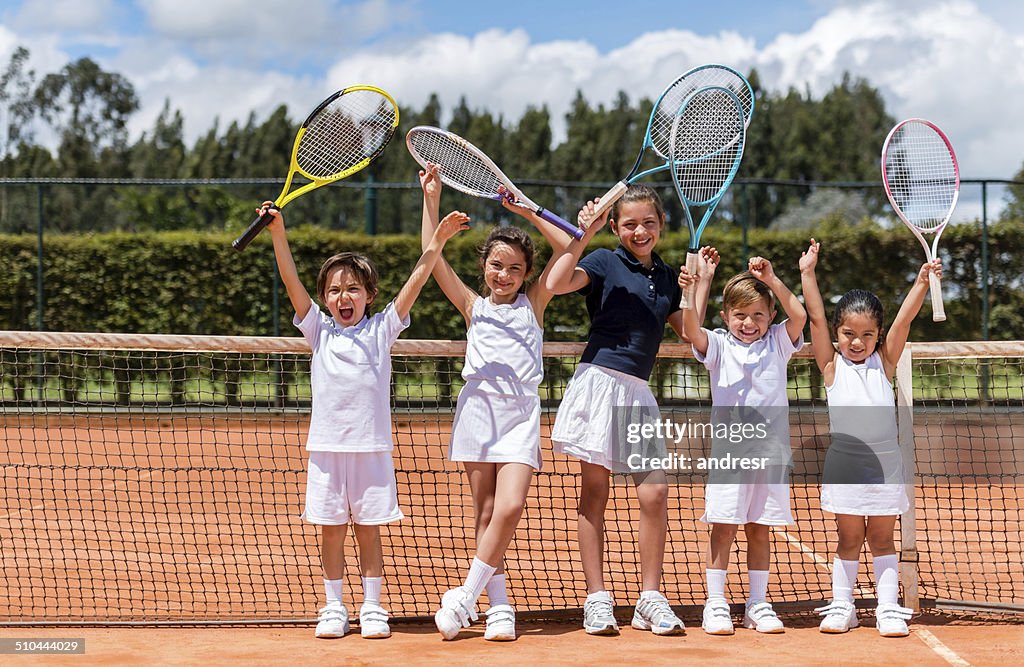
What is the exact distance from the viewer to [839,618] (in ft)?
13.6

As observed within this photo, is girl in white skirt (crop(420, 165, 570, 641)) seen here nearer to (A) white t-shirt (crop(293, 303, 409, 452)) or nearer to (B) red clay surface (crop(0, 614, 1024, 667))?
(B) red clay surface (crop(0, 614, 1024, 667))

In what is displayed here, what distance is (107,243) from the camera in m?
12.0

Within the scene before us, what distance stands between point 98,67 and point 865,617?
140 feet

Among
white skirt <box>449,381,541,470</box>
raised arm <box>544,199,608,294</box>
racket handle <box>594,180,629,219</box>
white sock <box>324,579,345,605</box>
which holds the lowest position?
white sock <box>324,579,345,605</box>

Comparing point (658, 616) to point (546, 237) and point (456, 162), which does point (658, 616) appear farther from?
point (456, 162)

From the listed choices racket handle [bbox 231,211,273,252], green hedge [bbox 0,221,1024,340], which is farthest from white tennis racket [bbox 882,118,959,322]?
green hedge [bbox 0,221,1024,340]

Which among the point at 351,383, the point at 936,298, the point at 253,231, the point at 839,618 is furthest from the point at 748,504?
the point at 253,231

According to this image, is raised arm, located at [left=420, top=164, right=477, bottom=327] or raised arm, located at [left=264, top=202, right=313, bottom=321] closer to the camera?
raised arm, located at [left=264, top=202, right=313, bottom=321]

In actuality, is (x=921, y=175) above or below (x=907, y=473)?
above

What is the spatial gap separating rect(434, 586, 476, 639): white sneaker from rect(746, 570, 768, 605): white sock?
109 cm

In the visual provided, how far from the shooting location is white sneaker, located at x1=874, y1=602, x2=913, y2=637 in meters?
4.07

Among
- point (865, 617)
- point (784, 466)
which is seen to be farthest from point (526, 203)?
point (865, 617)

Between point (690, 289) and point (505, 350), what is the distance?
0.72 m

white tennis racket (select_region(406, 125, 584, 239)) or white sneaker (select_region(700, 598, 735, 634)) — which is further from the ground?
white tennis racket (select_region(406, 125, 584, 239))
